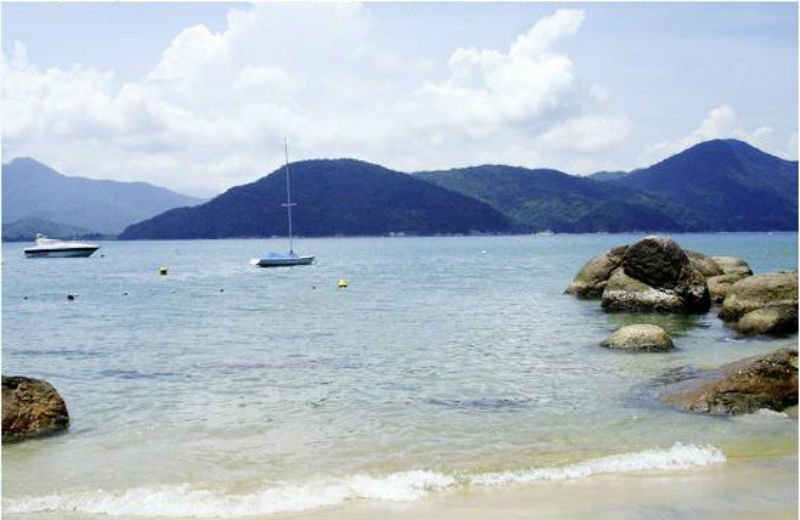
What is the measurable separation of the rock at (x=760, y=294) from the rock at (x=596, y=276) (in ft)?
28.0

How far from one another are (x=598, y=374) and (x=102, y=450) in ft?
36.7

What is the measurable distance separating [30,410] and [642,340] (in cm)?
1522

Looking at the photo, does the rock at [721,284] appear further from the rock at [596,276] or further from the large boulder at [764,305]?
the large boulder at [764,305]

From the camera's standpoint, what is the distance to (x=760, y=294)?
89.1ft

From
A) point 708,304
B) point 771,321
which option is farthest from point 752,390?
point 708,304

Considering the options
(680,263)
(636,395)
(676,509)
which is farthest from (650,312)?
(676,509)

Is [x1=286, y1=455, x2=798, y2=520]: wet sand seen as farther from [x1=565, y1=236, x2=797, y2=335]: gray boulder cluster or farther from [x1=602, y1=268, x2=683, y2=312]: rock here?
[x1=602, y1=268, x2=683, y2=312]: rock

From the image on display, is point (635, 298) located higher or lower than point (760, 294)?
lower

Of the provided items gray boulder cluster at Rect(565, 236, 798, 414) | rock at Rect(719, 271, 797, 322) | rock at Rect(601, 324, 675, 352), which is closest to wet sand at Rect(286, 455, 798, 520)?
gray boulder cluster at Rect(565, 236, 798, 414)

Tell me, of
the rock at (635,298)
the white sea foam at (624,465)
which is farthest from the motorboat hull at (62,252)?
the white sea foam at (624,465)

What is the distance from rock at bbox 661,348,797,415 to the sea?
379 mm

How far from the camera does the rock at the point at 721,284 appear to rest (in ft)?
112

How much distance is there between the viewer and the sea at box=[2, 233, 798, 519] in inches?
398

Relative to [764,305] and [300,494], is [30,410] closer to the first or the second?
[300,494]
